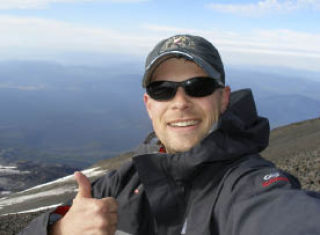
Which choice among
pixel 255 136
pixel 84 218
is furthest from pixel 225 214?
pixel 84 218

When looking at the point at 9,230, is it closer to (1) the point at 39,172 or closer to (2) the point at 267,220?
(2) the point at 267,220

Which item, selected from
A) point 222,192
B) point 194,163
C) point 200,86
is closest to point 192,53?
point 200,86

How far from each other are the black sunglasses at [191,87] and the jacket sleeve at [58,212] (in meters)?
1.29

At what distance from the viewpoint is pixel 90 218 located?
3027mm

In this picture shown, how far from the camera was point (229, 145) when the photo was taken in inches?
126

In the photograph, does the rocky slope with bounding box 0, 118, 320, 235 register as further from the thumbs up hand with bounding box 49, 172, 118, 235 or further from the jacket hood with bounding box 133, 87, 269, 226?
the thumbs up hand with bounding box 49, 172, 118, 235

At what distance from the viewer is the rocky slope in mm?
18766

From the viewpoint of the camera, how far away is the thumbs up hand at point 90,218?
118 inches

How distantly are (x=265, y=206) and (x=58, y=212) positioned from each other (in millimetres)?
2426

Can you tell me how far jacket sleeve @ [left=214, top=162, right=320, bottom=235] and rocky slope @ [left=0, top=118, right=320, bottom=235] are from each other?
539 inches

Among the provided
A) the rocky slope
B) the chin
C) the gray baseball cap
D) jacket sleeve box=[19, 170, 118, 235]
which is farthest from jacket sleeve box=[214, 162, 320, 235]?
the rocky slope

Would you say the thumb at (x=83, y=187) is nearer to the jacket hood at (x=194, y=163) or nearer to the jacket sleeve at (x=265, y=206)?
the jacket hood at (x=194, y=163)

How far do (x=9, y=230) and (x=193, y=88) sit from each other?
704 inches

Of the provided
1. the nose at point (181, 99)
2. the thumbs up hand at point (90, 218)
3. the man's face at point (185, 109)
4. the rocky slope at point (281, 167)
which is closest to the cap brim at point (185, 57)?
the man's face at point (185, 109)
